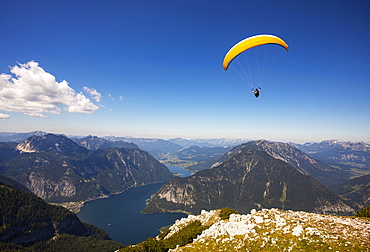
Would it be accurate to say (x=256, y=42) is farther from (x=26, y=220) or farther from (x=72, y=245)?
(x=26, y=220)

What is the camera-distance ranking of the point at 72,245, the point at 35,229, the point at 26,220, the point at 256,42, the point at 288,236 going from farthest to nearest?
the point at 26,220 < the point at 35,229 < the point at 72,245 < the point at 256,42 < the point at 288,236

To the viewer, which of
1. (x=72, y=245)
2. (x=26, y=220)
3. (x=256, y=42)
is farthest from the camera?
(x=26, y=220)

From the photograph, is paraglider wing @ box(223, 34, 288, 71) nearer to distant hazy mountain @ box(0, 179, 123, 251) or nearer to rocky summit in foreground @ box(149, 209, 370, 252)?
rocky summit in foreground @ box(149, 209, 370, 252)

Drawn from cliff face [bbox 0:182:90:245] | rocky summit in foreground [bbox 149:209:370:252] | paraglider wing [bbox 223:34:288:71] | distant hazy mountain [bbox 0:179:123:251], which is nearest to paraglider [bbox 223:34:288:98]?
paraglider wing [bbox 223:34:288:71]

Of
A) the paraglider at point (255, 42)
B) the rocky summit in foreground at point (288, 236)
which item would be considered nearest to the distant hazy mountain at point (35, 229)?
the rocky summit in foreground at point (288, 236)

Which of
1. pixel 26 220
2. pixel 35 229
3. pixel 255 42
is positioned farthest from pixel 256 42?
pixel 26 220

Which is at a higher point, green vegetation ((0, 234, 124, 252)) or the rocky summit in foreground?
the rocky summit in foreground

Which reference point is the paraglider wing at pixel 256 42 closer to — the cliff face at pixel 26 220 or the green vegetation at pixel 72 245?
the green vegetation at pixel 72 245

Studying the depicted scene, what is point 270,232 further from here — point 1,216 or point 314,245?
point 1,216
